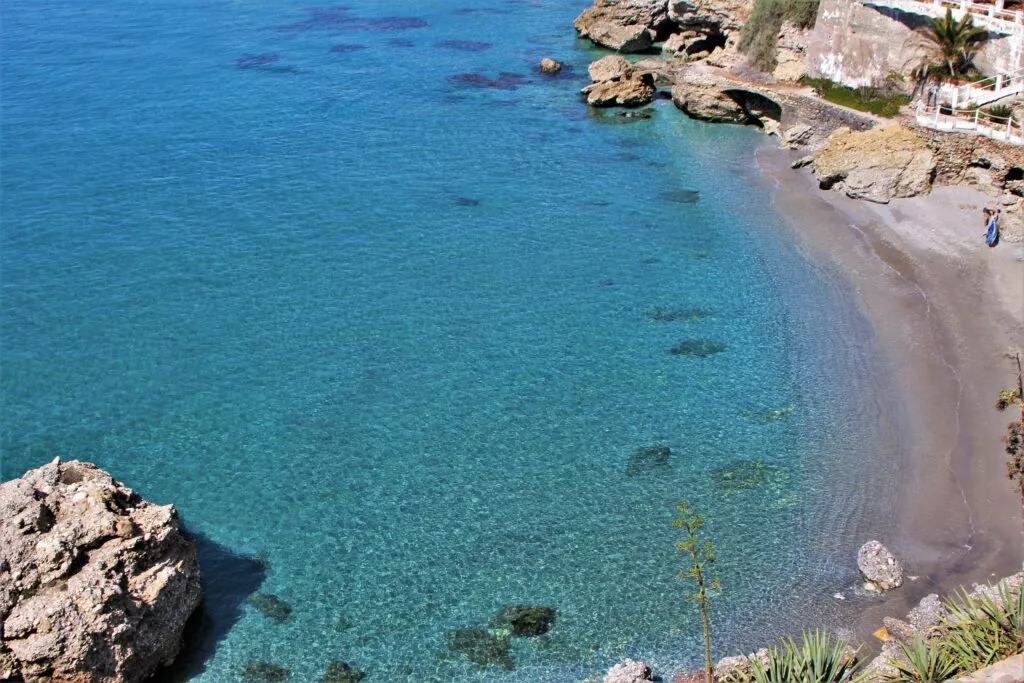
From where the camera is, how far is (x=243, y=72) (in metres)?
75.0

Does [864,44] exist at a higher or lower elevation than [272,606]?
higher

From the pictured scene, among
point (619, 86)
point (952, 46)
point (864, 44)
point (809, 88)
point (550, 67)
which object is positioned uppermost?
point (952, 46)

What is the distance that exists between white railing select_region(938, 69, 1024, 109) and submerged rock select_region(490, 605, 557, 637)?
36.3 meters

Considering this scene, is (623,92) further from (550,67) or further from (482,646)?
(482,646)

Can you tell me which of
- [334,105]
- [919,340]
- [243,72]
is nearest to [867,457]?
[919,340]

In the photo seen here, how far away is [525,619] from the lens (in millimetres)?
25188

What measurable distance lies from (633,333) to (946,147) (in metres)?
20.5

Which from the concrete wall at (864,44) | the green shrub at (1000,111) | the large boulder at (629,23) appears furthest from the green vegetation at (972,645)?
the large boulder at (629,23)

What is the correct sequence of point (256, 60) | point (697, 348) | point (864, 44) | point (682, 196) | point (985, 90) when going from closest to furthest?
1. point (697, 348)
2. point (985, 90)
3. point (682, 196)
4. point (864, 44)
5. point (256, 60)

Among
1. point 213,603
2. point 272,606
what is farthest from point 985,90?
point 213,603

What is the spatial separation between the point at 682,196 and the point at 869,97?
499 inches

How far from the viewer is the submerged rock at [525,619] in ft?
81.6

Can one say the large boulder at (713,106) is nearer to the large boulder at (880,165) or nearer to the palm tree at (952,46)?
the large boulder at (880,165)

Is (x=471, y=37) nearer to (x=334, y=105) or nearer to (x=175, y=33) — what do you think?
(x=334, y=105)
